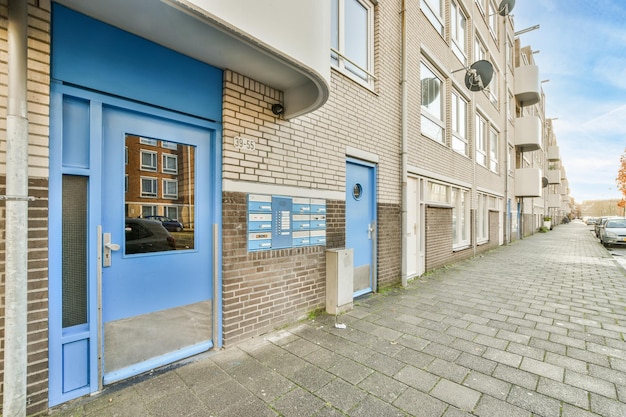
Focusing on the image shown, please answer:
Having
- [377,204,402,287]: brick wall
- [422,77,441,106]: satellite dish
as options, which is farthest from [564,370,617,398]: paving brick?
[422,77,441,106]: satellite dish

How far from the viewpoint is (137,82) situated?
106 inches

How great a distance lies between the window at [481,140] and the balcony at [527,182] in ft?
24.3

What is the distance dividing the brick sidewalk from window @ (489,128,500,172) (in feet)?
31.4

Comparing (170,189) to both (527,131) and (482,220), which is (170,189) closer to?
(482,220)

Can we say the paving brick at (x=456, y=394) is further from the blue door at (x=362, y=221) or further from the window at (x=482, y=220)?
the window at (x=482, y=220)

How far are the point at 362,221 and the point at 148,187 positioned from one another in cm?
364

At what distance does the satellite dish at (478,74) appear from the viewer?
8.48 metres

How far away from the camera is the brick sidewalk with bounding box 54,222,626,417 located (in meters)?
2.32

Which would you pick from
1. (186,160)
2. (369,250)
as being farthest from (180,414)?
(369,250)

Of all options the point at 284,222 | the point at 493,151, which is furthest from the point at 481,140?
the point at 284,222

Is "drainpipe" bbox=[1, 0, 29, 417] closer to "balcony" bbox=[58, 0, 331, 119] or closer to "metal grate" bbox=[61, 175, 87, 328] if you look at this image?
"metal grate" bbox=[61, 175, 87, 328]

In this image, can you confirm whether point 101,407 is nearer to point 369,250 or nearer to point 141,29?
point 141,29

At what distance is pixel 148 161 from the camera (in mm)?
2869

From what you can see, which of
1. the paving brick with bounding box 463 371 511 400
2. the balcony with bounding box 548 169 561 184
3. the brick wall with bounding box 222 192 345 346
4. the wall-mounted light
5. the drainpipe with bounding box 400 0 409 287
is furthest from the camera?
the balcony with bounding box 548 169 561 184
